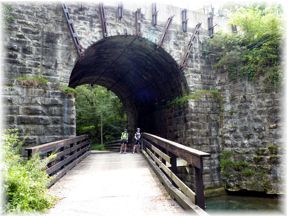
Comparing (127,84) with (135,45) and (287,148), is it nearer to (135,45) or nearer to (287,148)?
(135,45)

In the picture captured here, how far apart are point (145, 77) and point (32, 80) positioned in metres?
8.21

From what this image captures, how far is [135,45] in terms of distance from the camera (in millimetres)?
12859

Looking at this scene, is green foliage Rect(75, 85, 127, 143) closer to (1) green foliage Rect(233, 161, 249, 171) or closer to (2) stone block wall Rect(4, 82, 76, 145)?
(2) stone block wall Rect(4, 82, 76, 145)

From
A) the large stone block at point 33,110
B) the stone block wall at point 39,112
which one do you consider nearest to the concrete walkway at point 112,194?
the stone block wall at point 39,112

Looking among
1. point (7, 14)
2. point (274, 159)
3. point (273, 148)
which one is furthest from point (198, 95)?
point (7, 14)

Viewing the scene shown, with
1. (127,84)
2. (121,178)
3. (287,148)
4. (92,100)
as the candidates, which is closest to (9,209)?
(121,178)

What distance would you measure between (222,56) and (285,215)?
7686mm

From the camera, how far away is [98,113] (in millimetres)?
28234

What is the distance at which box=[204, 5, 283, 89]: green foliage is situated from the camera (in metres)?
11.7

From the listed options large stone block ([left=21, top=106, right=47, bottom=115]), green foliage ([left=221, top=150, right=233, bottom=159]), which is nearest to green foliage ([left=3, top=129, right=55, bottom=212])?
large stone block ([left=21, top=106, right=47, bottom=115])

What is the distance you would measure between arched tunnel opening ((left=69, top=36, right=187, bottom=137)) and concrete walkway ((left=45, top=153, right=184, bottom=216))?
18.0 ft

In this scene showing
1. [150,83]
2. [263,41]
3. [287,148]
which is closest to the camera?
[287,148]

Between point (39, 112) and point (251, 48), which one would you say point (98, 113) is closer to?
point (39, 112)

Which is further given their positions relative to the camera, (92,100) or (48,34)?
(92,100)
